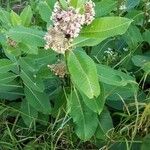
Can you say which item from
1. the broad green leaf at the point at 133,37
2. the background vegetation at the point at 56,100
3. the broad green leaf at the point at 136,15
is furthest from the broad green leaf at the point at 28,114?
the broad green leaf at the point at 136,15

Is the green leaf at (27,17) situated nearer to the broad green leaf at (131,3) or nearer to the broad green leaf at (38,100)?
the broad green leaf at (38,100)

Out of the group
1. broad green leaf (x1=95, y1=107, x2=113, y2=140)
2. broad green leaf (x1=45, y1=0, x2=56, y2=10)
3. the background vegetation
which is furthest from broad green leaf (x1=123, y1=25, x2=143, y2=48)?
broad green leaf (x1=45, y1=0, x2=56, y2=10)

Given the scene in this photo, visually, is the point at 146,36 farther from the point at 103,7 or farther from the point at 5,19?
the point at 5,19

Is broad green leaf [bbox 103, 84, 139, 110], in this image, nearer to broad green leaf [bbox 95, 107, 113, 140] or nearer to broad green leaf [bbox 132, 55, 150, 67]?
broad green leaf [bbox 95, 107, 113, 140]

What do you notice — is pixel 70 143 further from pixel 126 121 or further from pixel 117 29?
pixel 117 29

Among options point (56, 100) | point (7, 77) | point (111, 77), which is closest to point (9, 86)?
point (7, 77)

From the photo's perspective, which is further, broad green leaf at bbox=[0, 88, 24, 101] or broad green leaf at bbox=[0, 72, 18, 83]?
broad green leaf at bbox=[0, 88, 24, 101]
